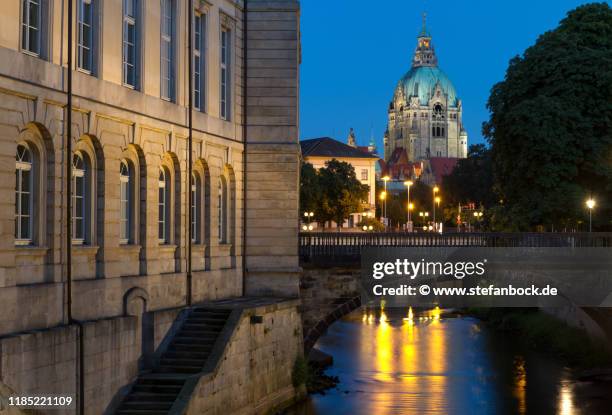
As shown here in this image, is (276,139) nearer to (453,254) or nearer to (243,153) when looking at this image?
(243,153)

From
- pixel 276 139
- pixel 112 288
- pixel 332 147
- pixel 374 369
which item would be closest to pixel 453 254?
pixel 374 369

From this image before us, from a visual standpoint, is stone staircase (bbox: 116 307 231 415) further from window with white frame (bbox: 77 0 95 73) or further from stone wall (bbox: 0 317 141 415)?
window with white frame (bbox: 77 0 95 73)

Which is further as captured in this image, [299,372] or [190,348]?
[299,372]

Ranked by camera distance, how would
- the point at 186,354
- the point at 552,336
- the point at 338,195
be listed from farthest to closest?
the point at 338,195
the point at 552,336
the point at 186,354

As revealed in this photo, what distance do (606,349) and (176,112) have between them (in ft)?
75.2

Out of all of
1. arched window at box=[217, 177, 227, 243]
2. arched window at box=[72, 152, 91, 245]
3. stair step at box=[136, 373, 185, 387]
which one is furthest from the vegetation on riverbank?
arched window at box=[72, 152, 91, 245]

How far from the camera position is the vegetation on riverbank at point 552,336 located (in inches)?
1854

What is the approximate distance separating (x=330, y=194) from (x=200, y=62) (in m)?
74.4

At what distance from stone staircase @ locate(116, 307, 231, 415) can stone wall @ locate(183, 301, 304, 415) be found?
0.47 meters

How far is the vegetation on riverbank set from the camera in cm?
4710

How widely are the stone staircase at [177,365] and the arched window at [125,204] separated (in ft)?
9.36

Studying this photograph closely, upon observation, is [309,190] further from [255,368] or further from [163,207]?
[163,207]

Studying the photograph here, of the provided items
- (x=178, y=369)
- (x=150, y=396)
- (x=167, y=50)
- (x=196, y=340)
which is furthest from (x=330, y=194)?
(x=150, y=396)

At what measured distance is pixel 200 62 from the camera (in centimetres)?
3272
